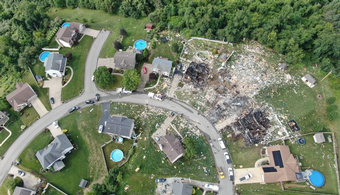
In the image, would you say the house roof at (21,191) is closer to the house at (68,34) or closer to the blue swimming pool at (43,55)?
the blue swimming pool at (43,55)

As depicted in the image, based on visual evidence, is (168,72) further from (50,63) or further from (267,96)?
(50,63)

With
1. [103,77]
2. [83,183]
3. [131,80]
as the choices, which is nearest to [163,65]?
[131,80]

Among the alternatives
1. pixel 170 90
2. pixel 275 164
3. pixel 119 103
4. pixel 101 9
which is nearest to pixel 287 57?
pixel 275 164

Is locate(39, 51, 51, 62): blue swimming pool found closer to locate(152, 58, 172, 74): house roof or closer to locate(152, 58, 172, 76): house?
locate(152, 58, 172, 76): house

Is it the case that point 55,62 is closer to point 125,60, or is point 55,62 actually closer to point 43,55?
point 43,55

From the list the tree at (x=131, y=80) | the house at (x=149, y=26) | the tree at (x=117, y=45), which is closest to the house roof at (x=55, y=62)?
the tree at (x=117, y=45)
